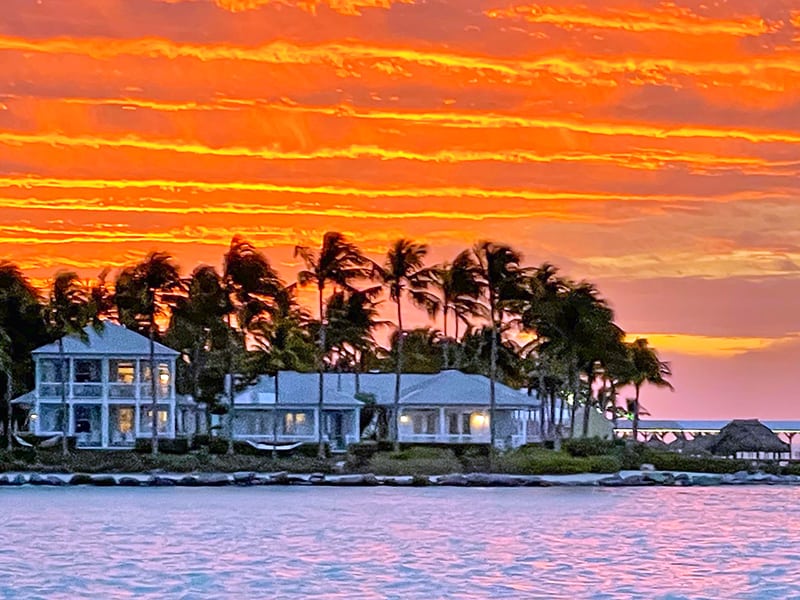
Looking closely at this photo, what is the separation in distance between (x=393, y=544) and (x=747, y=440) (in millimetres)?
48859

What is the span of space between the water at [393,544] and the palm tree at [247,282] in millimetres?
21863

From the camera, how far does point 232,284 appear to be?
8675 centimetres

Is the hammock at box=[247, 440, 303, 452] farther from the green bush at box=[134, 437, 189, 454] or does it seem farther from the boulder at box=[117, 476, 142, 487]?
the boulder at box=[117, 476, 142, 487]

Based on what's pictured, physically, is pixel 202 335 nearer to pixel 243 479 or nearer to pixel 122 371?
pixel 122 371

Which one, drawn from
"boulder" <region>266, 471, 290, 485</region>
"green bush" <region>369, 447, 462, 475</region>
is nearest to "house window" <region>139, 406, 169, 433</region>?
"green bush" <region>369, 447, 462, 475</region>

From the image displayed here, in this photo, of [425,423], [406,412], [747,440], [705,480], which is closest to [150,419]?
[406,412]

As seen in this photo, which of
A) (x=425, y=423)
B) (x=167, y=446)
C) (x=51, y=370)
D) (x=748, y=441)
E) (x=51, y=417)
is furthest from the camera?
(x=748, y=441)

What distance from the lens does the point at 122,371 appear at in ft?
284

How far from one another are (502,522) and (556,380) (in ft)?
173

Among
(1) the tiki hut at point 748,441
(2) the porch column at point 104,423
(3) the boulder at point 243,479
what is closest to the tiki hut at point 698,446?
(1) the tiki hut at point 748,441

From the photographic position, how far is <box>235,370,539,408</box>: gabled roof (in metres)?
84.4

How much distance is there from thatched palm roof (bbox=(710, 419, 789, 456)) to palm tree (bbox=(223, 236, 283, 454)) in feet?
89.7

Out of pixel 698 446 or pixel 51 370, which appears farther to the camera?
pixel 698 446

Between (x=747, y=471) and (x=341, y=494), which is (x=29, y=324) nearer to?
(x=341, y=494)
